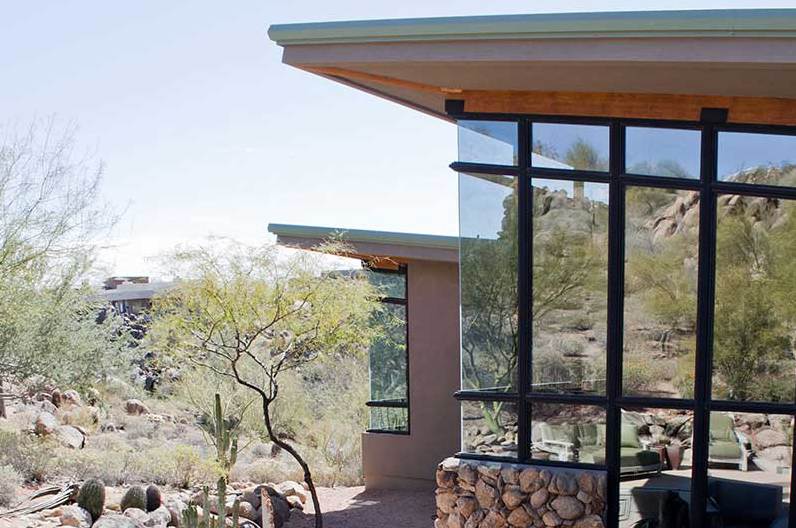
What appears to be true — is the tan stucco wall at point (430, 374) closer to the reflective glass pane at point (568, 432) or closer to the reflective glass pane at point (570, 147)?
the reflective glass pane at point (568, 432)

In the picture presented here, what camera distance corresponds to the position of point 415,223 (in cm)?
3366

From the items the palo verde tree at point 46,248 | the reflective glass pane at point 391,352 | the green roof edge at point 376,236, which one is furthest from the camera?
the palo verde tree at point 46,248

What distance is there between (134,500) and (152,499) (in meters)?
0.27

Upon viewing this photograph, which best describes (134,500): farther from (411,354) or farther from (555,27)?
(555,27)

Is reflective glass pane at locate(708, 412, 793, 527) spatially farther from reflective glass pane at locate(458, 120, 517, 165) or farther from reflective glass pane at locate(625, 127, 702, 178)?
reflective glass pane at locate(458, 120, 517, 165)

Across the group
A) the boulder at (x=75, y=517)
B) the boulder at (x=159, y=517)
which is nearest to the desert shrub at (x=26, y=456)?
the boulder at (x=75, y=517)

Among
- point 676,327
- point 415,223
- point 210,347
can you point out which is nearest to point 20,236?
point 210,347

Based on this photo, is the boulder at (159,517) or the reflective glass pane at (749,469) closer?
the reflective glass pane at (749,469)

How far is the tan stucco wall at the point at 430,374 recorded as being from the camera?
34.1 ft

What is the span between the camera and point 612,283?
19.3ft

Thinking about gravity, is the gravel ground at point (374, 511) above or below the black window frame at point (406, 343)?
below

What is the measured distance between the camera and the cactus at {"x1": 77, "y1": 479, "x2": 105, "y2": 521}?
31.8 ft

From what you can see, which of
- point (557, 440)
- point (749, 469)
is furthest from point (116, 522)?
point (749, 469)

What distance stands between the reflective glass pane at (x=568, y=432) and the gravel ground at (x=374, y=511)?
10.8 ft
